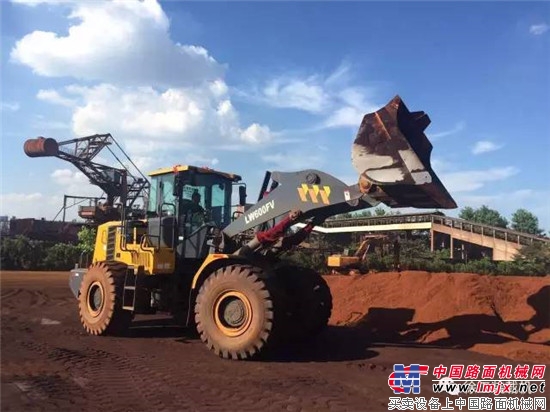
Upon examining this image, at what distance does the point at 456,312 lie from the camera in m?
11.9

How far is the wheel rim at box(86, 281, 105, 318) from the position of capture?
10802 mm

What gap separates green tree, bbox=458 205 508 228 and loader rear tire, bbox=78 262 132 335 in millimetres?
58810

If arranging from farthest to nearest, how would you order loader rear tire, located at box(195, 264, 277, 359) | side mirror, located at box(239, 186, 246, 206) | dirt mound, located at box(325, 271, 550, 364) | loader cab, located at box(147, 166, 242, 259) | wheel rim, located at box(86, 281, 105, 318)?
side mirror, located at box(239, 186, 246, 206), wheel rim, located at box(86, 281, 105, 318), loader cab, located at box(147, 166, 242, 259), dirt mound, located at box(325, 271, 550, 364), loader rear tire, located at box(195, 264, 277, 359)

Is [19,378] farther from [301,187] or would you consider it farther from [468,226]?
[468,226]

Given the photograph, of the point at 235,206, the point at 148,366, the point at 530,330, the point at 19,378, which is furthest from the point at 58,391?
the point at 530,330

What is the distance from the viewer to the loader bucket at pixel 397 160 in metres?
7.60

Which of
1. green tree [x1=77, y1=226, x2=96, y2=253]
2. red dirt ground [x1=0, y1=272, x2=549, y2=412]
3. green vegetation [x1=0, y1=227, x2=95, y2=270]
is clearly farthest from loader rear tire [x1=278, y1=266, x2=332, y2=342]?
green tree [x1=77, y1=226, x2=96, y2=253]

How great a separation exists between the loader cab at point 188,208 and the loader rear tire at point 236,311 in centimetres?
179

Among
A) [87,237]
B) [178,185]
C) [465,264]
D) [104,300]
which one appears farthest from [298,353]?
[87,237]

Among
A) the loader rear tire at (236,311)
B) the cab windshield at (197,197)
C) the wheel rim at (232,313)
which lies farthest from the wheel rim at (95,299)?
the wheel rim at (232,313)

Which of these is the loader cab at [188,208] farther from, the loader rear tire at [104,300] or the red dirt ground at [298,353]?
the red dirt ground at [298,353]

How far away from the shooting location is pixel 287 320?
9.85 m

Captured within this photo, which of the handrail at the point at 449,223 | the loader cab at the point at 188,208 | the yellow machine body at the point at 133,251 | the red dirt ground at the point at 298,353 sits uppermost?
the handrail at the point at 449,223

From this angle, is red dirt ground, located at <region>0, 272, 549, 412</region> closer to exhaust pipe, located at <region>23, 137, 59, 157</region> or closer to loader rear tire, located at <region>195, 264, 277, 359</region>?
loader rear tire, located at <region>195, 264, 277, 359</region>
